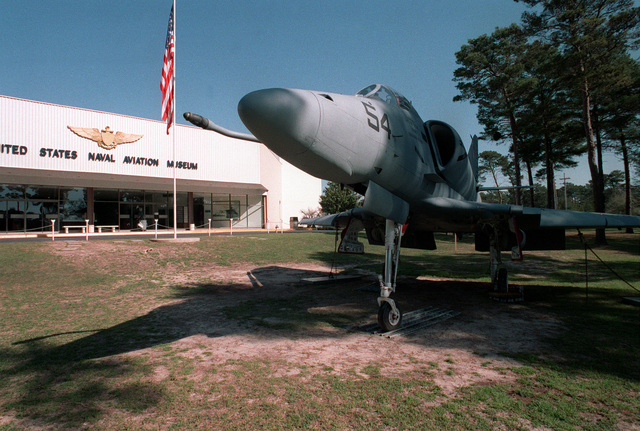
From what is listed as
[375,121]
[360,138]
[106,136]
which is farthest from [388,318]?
[106,136]

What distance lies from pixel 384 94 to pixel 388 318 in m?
3.61

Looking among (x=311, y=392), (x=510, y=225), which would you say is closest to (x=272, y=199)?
(x=510, y=225)

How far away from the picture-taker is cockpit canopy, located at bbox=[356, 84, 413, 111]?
543 centimetres

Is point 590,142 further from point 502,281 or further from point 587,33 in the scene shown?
point 502,281

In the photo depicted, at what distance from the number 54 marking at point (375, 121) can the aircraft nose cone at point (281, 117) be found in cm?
113

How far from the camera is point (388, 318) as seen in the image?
→ 5.60 metres

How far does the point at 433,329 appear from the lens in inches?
231

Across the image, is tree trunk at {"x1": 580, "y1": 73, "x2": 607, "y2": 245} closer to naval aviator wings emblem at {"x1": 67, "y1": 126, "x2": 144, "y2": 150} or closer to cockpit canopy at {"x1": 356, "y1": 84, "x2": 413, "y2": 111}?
cockpit canopy at {"x1": 356, "y1": 84, "x2": 413, "y2": 111}

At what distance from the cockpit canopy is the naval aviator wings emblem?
2650 centimetres

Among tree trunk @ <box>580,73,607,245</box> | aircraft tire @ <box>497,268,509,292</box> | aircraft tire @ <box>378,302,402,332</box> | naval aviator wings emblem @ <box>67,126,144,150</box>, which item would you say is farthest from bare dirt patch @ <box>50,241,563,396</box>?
naval aviator wings emblem @ <box>67,126,144,150</box>

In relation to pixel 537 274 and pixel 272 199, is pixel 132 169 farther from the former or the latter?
pixel 537 274

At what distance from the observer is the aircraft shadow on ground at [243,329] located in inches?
138

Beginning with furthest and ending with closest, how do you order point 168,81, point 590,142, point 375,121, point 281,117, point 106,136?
point 106,136, point 590,142, point 168,81, point 375,121, point 281,117

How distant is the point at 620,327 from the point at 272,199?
1348 inches
